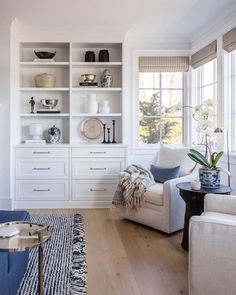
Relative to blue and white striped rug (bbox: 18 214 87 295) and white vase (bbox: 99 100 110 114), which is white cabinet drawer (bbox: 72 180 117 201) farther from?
white vase (bbox: 99 100 110 114)

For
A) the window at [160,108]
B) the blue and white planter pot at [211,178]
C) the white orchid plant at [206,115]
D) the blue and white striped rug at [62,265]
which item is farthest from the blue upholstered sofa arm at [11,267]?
the window at [160,108]

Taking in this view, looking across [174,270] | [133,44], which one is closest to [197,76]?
[133,44]

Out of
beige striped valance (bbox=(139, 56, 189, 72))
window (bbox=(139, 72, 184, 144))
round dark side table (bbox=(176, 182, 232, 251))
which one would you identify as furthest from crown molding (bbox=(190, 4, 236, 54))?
round dark side table (bbox=(176, 182, 232, 251))

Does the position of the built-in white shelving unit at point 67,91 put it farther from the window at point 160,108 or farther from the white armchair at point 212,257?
the white armchair at point 212,257

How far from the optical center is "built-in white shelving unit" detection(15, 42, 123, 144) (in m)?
4.94

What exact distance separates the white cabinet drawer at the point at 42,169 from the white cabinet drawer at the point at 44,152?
2.3 inches

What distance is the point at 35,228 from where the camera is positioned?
1763 mm

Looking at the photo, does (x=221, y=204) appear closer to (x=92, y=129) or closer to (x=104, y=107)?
(x=104, y=107)

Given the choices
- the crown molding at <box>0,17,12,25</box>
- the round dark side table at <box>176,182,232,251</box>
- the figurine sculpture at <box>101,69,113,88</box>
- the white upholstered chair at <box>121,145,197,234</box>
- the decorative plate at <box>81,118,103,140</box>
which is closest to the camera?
the round dark side table at <box>176,182,232,251</box>

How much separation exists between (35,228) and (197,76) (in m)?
3.99

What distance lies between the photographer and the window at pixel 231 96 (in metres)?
3.93

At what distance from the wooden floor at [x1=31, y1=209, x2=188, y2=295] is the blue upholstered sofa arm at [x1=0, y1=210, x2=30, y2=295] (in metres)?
0.49

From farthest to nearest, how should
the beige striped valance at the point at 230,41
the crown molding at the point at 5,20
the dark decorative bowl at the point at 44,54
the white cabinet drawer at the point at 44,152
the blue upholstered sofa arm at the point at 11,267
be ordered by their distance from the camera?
the dark decorative bowl at the point at 44,54, the white cabinet drawer at the point at 44,152, the crown molding at the point at 5,20, the beige striped valance at the point at 230,41, the blue upholstered sofa arm at the point at 11,267

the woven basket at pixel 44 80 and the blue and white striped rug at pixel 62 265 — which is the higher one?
the woven basket at pixel 44 80
